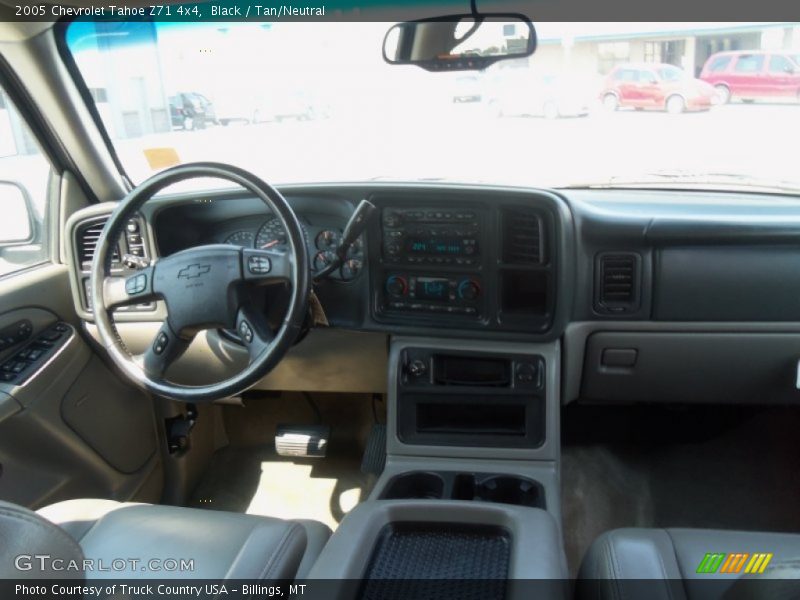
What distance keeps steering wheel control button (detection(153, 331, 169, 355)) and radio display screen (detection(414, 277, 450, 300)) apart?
929mm

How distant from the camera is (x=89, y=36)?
280 cm

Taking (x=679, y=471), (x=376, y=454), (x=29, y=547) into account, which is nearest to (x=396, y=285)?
(x=376, y=454)

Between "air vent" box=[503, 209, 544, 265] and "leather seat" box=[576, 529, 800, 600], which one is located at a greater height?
"air vent" box=[503, 209, 544, 265]

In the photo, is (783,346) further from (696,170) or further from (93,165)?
(93,165)

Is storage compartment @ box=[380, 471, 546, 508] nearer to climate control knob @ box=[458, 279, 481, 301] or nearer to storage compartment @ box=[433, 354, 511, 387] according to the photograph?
storage compartment @ box=[433, 354, 511, 387]

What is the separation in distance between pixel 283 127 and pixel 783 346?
222 cm

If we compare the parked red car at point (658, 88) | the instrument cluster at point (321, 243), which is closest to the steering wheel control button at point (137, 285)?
the instrument cluster at point (321, 243)

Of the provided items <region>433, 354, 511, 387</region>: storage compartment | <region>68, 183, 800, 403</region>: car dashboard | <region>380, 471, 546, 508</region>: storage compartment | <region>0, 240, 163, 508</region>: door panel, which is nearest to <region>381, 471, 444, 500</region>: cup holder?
<region>380, 471, 546, 508</region>: storage compartment

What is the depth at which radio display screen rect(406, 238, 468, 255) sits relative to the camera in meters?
2.51

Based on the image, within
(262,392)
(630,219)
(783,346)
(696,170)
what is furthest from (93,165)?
(783,346)

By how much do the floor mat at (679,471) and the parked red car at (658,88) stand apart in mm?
1361

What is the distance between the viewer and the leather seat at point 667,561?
143 centimetres

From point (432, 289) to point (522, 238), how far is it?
1.26 feet

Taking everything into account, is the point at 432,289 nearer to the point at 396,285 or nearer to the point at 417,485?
the point at 396,285
